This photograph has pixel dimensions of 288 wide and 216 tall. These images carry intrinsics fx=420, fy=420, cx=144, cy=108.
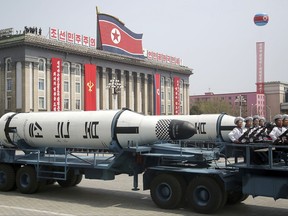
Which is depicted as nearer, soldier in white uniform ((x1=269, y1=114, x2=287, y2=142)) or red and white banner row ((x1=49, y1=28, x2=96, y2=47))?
soldier in white uniform ((x1=269, y1=114, x2=287, y2=142))

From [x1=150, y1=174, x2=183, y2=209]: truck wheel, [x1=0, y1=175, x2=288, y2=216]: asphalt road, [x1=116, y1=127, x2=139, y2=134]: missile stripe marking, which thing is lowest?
[x1=0, y1=175, x2=288, y2=216]: asphalt road

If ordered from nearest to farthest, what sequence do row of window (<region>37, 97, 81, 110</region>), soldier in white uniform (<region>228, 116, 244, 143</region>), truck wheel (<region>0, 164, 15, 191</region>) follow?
soldier in white uniform (<region>228, 116, 244, 143</region>), truck wheel (<region>0, 164, 15, 191</region>), row of window (<region>37, 97, 81, 110</region>)

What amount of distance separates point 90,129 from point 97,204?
2.50 m

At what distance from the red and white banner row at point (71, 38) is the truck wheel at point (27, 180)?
49751 mm

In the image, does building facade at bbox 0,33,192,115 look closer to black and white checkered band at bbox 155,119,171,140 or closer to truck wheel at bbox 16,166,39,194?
truck wheel at bbox 16,166,39,194

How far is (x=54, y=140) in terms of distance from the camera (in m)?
14.4

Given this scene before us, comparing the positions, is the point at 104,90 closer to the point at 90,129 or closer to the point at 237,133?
the point at 90,129

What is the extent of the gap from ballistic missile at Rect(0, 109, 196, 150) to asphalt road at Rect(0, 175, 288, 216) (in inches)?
64.5

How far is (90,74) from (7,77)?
1231 cm

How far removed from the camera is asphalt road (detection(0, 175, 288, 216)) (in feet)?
36.3

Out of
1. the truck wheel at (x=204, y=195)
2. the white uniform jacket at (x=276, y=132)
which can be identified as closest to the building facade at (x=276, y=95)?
the white uniform jacket at (x=276, y=132)

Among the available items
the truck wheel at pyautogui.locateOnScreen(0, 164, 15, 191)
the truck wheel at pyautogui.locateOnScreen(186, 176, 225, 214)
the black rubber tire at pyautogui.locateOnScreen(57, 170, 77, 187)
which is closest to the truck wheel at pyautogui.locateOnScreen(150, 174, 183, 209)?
the truck wheel at pyautogui.locateOnScreen(186, 176, 225, 214)

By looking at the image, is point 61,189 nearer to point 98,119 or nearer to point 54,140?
point 54,140

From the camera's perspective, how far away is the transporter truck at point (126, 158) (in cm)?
1076
